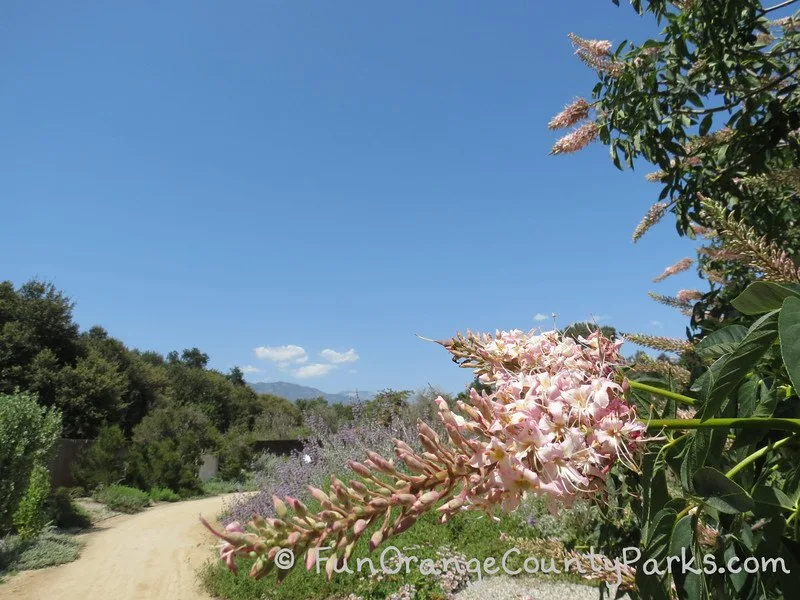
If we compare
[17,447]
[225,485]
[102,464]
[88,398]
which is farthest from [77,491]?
[88,398]

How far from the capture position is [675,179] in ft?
12.5

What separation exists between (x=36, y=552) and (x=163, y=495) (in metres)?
8.13

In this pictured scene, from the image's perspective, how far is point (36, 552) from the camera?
997 cm

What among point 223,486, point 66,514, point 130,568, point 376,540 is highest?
point 376,540

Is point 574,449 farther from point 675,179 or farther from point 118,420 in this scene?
point 118,420

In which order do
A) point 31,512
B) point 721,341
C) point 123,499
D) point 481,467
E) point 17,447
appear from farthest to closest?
point 123,499
point 17,447
point 31,512
point 721,341
point 481,467

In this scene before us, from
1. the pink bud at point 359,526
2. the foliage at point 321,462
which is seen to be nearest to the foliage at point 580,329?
the pink bud at point 359,526

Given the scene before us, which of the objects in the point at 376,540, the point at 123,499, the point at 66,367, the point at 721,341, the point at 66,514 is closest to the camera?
the point at 376,540

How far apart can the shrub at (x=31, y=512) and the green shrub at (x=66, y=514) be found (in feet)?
5.00

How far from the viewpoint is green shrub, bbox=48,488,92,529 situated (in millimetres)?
13105

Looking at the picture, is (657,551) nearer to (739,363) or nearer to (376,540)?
(739,363)

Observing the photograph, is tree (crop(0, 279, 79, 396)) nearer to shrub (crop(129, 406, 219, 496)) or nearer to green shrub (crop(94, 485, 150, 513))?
shrub (crop(129, 406, 219, 496))

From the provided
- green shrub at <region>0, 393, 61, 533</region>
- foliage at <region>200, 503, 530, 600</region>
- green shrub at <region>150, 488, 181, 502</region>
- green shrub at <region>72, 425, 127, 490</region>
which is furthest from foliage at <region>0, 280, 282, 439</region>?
foliage at <region>200, 503, 530, 600</region>

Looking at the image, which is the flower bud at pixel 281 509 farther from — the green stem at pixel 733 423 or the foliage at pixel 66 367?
the foliage at pixel 66 367
